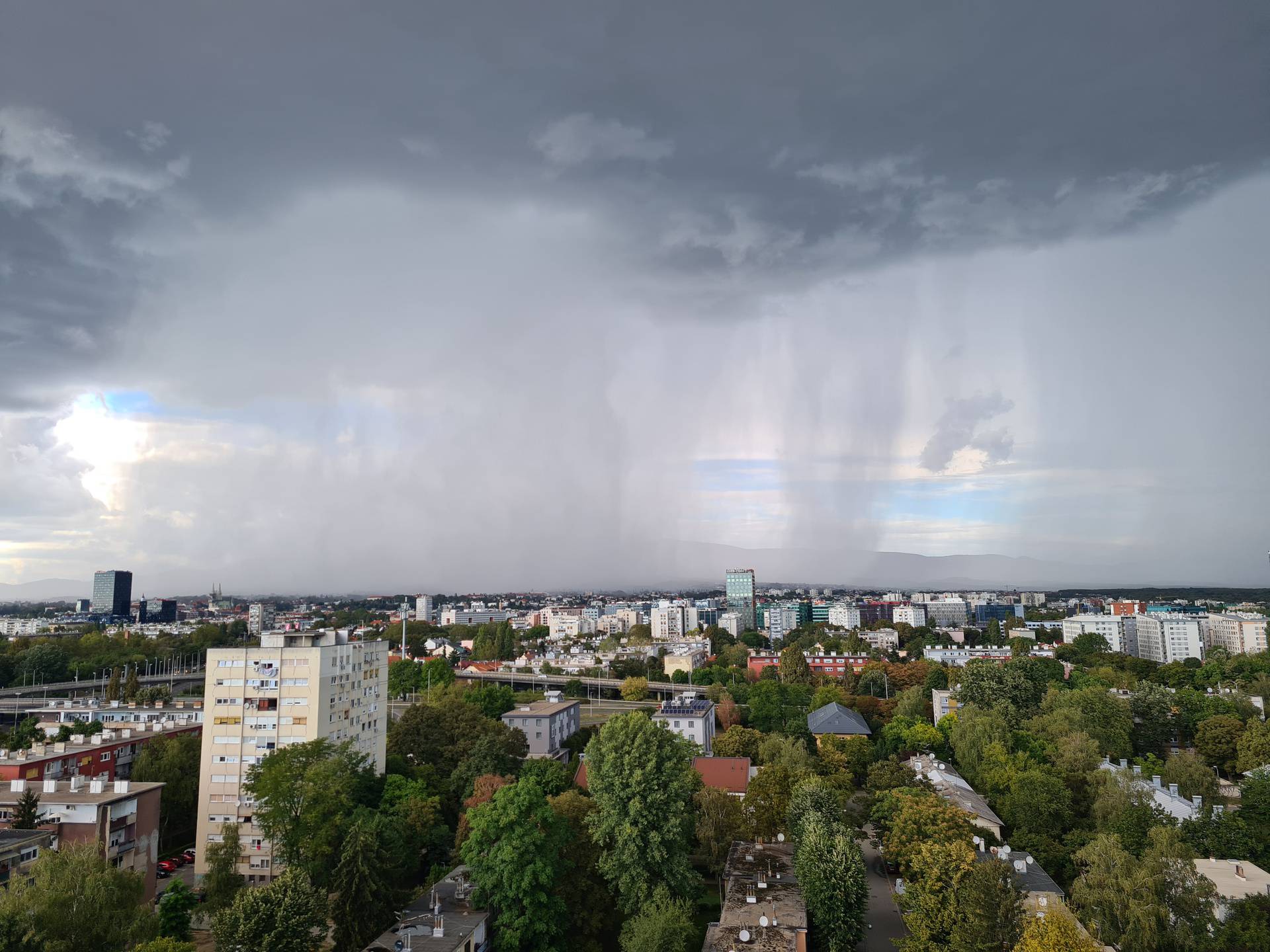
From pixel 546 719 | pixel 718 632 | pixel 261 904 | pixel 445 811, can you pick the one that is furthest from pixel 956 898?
pixel 718 632

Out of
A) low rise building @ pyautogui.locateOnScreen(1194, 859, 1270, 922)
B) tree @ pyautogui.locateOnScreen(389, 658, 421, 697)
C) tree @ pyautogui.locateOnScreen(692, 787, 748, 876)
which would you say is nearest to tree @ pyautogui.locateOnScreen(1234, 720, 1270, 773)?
low rise building @ pyautogui.locateOnScreen(1194, 859, 1270, 922)

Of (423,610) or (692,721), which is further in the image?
(423,610)

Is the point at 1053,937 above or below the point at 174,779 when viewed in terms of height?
above

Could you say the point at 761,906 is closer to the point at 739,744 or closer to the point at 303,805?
the point at 303,805

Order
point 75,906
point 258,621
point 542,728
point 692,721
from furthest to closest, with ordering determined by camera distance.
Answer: point 258,621, point 692,721, point 542,728, point 75,906

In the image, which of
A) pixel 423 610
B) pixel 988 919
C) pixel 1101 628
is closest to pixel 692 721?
pixel 988 919

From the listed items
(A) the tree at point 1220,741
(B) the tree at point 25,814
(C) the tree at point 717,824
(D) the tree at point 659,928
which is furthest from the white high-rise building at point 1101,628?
(B) the tree at point 25,814
